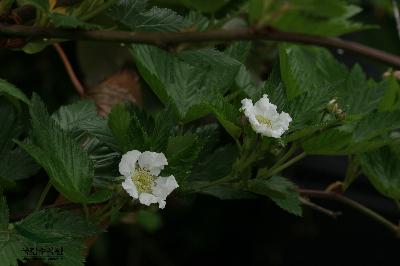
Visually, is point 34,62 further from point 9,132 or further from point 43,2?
point 43,2


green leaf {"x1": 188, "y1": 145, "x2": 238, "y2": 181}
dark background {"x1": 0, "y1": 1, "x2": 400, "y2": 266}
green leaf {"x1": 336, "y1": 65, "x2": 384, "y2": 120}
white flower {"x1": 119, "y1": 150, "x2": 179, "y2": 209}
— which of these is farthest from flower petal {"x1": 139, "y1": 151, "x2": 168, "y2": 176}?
dark background {"x1": 0, "y1": 1, "x2": 400, "y2": 266}

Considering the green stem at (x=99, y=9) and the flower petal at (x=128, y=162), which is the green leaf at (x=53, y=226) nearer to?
the flower petal at (x=128, y=162)

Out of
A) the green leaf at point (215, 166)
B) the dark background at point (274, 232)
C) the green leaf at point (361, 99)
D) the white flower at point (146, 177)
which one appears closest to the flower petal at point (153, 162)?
the white flower at point (146, 177)

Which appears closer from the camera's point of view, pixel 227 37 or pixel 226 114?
pixel 227 37

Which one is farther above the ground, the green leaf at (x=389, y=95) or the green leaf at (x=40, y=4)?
the green leaf at (x=40, y=4)

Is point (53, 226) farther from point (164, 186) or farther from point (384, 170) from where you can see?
point (384, 170)

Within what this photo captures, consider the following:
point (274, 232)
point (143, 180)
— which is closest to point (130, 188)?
point (143, 180)

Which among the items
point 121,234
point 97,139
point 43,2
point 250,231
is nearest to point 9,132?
point 97,139
